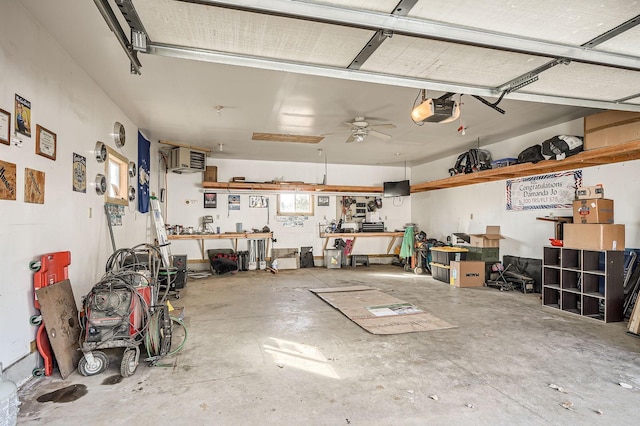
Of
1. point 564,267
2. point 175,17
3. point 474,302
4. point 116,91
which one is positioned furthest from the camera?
point 474,302

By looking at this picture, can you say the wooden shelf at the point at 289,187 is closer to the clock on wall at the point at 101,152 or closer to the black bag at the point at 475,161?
the black bag at the point at 475,161

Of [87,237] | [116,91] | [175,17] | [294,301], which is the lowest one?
[294,301]

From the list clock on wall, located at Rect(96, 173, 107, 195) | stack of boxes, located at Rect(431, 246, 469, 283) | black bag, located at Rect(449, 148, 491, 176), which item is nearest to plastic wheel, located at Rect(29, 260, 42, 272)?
clock on wall, located at Rect(96, 173, 107, 195)

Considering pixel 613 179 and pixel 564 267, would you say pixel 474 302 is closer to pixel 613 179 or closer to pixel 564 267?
pixel 564 267

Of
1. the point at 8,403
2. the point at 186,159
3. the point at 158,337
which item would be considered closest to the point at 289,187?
the point at 186,159

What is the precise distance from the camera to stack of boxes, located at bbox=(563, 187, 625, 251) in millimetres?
4215

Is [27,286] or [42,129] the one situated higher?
[42,129]

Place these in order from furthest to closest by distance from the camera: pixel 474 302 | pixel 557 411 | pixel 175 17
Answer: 1. pixel 474 302
2. pixel 557 411
3. pixel 175 17

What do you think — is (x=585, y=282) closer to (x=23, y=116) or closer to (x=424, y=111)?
(x=424, y=111)

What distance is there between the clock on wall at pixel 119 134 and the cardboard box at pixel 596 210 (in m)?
6.32

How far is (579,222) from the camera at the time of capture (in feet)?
14.8

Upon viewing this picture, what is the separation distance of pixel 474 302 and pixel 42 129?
557 cm

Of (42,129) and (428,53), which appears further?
(42,129)

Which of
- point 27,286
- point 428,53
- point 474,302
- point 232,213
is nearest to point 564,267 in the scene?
point 474,302
